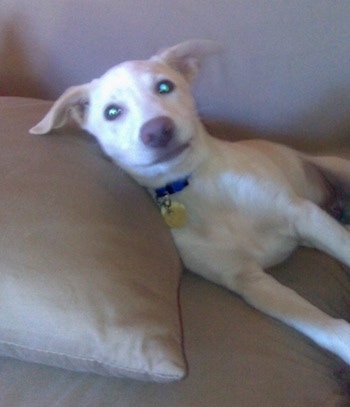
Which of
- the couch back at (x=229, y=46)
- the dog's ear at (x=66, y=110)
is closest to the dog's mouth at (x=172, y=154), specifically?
the dog's ear at (x=66, y=110)

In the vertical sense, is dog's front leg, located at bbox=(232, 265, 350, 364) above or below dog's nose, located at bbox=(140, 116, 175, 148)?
below

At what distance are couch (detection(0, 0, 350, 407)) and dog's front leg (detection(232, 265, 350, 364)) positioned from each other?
0.08 feet

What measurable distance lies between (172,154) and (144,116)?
0.34 ft

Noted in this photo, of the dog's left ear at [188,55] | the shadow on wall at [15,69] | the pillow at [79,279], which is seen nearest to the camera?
the pillow at [79,279]

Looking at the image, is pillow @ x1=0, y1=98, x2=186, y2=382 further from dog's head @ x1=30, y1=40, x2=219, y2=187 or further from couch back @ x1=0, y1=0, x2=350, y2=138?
couch back @ x1=0, y1=0, x2=350, y2=138

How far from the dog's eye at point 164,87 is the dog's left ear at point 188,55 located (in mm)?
138

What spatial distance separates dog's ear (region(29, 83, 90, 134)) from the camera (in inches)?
48.1

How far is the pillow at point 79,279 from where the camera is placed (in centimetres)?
86

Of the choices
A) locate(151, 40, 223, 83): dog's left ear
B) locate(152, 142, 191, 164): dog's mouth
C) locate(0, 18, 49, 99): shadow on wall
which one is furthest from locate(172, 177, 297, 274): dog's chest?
locate(0, 18, 49, 99): shadow on wall

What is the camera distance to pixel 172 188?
1.31 meters

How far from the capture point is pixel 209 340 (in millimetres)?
1045

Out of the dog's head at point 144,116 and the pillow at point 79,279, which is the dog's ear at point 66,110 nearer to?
the dog's head at point 144,116

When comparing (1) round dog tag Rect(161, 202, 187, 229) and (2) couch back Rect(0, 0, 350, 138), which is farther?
(2) couch back Rect(0, 0, 350, 138)

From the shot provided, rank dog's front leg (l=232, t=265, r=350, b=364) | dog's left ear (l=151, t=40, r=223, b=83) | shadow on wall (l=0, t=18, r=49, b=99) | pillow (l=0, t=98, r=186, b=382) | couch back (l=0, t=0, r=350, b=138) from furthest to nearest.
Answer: shadow on wall (l=0, t=18, r=49, b=99), couch back (l=0, t=0, r=350, b=138), dog's left ear (l=151, t=40, r=223, b=83), dog's front leg (l=232, t=265, r=350, b=364), pillow (l=0, t=98, r=186, b=382)
